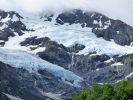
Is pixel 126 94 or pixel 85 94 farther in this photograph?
pixel 85 94

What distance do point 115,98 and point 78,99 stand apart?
11971 mm

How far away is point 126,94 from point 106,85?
21.6 feet

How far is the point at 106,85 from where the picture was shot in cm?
8581

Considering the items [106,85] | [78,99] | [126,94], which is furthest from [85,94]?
[126,94]

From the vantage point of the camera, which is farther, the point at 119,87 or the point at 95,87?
the point at 95,87

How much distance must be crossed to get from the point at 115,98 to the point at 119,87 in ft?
5.48

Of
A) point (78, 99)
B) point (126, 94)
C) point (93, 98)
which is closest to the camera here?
point (126, 94)

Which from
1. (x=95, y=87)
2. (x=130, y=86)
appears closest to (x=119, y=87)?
(x=130, y=86)

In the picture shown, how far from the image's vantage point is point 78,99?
3605 inches

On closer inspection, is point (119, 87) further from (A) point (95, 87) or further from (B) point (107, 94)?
(A) point (95, 87)

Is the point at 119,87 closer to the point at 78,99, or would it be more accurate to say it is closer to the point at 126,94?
the point at 126,94

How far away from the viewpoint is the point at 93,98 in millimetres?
85250

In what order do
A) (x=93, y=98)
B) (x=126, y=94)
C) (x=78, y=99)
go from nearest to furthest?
1. (x=126, y=94)
2. (x=93, y=98)
3. (x=78, y=99)

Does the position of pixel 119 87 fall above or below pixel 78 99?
above
